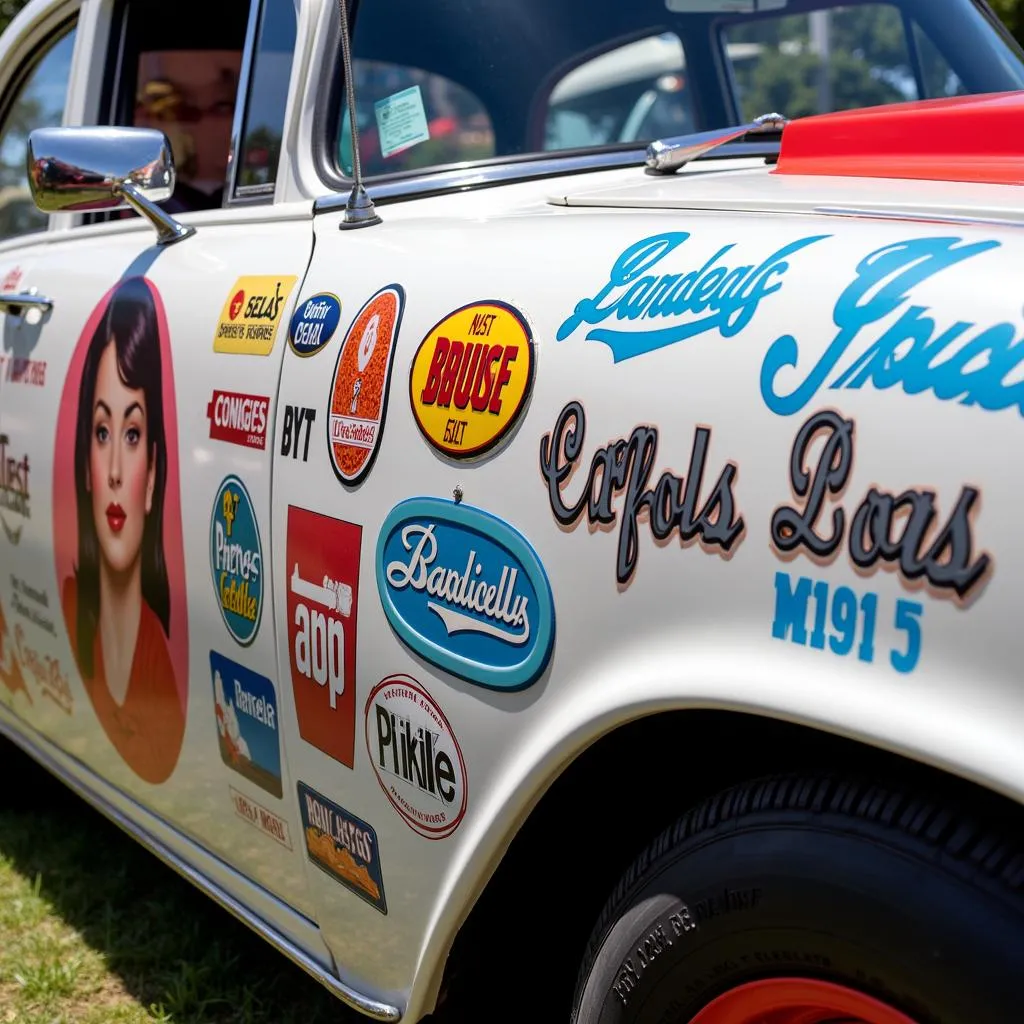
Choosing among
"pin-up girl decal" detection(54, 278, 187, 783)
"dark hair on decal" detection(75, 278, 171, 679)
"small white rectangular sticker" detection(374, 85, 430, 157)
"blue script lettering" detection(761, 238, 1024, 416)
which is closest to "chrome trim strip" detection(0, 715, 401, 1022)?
"pin-up girl decal" detection(54, 278, 187, 783)

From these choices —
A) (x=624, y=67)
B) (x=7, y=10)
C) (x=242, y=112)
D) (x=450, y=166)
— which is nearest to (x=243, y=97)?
(x=242, y=112)

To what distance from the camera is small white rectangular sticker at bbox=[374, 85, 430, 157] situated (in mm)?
2090

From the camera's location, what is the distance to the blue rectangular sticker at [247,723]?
5.86 feet

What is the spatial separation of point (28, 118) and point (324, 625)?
2187 mm

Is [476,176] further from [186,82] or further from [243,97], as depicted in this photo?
[186,82]

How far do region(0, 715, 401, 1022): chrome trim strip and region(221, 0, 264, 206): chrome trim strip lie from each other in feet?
3.77

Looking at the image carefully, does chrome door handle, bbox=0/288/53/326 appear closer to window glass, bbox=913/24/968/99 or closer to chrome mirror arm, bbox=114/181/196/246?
chrome mirror arm, bbox=114/181/196/246

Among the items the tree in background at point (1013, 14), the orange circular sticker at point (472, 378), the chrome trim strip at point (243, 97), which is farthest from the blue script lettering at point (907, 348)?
the tree in background at point (1013, 14)

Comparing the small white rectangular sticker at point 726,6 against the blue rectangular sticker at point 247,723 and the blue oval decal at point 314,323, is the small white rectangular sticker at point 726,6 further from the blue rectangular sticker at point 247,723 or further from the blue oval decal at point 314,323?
the blue rectangular sticker at point 247,723

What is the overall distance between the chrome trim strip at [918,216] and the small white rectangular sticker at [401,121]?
3.16ft

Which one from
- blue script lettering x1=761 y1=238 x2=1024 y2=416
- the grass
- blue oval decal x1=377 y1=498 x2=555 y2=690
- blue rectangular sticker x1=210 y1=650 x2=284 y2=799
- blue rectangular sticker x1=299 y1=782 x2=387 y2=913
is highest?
blue script lettering x1=761 y1=238 x2=1024 y2=416

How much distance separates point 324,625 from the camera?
1.64 metres

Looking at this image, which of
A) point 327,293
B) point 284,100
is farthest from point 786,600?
point 284,100

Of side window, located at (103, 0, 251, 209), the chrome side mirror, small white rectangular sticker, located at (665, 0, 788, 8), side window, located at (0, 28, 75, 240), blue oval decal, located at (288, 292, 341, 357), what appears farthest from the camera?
side window, located at (0, 28, 75, 240)
